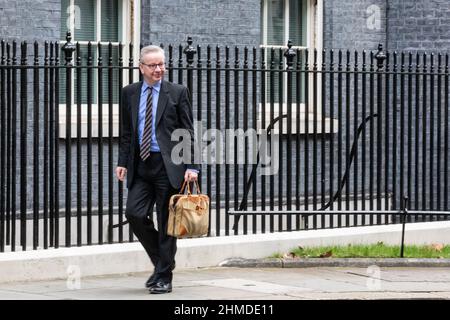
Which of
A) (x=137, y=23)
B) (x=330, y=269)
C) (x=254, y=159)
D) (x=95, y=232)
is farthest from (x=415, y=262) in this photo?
(x=137, y=23)

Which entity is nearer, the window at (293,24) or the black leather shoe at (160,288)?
the black leather shoe at (160,288)

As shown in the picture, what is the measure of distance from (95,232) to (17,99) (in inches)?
70.1

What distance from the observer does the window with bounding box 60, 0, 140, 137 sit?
15.0m

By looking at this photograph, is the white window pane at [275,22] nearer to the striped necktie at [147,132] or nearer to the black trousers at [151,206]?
the striped necktie at [147,132]

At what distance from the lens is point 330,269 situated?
13.3m

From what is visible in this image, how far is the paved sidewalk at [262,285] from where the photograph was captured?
11227 mm

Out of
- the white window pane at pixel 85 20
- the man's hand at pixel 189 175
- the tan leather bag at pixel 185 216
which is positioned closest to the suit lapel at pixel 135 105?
the man's hand at pixel 189 175

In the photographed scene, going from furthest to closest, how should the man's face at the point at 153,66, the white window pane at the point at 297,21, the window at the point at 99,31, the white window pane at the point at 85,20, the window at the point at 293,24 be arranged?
1. the white window pane at the point at 297,21
2. the window at the point at 293,24
3. the white window pane at the point at 85,20
4. the window at the point at 99,31
5. the man's face at the point at 153,66

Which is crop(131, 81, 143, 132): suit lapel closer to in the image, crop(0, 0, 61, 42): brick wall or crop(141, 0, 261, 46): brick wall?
crop(0, 0, 61, 42): brick wall

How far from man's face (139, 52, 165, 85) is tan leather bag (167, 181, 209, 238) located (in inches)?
37.0

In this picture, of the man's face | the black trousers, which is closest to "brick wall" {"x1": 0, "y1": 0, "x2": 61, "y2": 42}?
the man's face

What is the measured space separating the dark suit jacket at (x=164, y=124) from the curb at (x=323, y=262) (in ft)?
7.56

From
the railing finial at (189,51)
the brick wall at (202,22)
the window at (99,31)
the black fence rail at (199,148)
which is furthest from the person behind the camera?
the brick wall at (202,22)

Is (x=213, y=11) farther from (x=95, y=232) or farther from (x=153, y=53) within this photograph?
(x=153, y=53)
